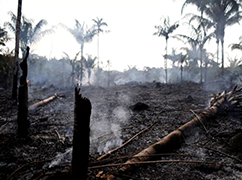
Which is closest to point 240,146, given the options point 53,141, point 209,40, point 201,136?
point 201,136

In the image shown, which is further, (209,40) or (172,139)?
(209,40)

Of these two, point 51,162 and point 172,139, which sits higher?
point 172,139

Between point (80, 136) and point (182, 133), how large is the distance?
2931 millimetres

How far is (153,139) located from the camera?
3.94 metres

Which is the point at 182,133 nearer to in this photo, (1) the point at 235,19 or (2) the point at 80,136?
(2) the point at 80,136

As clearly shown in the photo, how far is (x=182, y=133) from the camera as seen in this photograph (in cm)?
384

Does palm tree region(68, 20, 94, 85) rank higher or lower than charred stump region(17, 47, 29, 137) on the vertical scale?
higher

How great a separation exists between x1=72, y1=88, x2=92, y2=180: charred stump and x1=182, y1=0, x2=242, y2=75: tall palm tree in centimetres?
1869

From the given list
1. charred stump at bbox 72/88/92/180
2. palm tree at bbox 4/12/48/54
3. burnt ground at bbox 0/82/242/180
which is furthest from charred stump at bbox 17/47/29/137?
palm tree at bbox 4/12/48/54

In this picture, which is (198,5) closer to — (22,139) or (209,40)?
(209,40)

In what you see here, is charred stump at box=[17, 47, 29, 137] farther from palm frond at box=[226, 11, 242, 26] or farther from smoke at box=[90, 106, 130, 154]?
palm frond at box=[226, 11, 242, 26]

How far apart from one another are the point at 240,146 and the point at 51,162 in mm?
3773

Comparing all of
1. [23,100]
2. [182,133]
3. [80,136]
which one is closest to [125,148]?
[182,133]

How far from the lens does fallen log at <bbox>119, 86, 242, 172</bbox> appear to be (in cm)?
278
